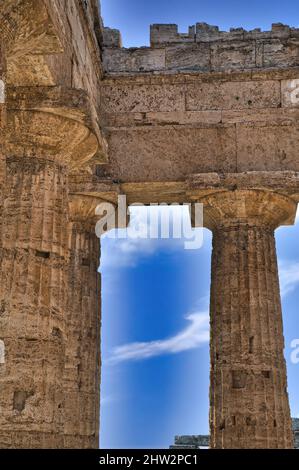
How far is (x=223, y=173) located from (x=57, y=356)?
24.0ft

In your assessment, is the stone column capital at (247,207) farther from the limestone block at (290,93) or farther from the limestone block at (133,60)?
the limestone block at (133,60)

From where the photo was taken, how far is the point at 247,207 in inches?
780

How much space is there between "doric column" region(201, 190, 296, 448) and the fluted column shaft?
18.6ft

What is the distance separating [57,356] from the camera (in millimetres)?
14211

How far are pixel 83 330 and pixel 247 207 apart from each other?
5.02 metres

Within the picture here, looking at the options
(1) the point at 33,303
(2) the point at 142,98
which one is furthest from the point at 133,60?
(1) the point at 33,303

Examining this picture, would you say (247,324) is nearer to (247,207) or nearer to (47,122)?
(247,207)

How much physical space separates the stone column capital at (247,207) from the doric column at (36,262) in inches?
213

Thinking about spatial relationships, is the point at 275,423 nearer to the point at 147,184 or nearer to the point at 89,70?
the point at 147,184

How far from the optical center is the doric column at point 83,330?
19.3 metres

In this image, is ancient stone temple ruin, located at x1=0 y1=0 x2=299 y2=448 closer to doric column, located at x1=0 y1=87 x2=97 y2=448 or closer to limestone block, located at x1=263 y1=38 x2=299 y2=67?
limestone block, located at x1=263 y1=38 x2=299 y2=67
